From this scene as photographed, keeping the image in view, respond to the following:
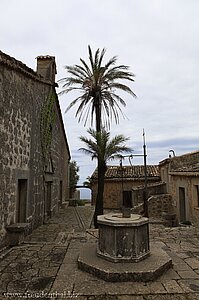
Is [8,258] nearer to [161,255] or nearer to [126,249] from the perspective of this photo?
[126,249]

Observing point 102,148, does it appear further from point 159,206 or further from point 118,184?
point 118,184

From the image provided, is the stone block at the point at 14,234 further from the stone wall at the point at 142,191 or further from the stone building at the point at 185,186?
the stone wall at the point at 142,191

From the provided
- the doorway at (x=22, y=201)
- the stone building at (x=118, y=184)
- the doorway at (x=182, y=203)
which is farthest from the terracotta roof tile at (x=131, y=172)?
the doorway at (x=22, y=201)

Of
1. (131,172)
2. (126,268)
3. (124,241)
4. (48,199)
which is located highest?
(131,172)

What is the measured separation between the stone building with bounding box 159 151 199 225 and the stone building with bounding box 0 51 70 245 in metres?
7.42

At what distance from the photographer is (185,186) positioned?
518 inches

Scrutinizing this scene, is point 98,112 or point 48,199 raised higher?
point 98,112

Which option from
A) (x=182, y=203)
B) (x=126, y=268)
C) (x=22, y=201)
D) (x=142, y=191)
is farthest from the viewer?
(x=142, y=191)

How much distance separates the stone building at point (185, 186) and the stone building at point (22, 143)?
7418 mm

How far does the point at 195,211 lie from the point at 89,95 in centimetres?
794

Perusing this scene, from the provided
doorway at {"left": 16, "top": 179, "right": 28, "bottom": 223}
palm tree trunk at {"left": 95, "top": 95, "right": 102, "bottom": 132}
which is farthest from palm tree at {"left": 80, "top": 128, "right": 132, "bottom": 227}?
doorway at {"left": 16, "top": 179, "right": 28, "bottom": 223}

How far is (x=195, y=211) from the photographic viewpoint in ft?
38.5

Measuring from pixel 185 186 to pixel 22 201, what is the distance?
9246mm

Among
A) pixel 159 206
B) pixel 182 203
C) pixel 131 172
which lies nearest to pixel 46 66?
pixel 182 203
